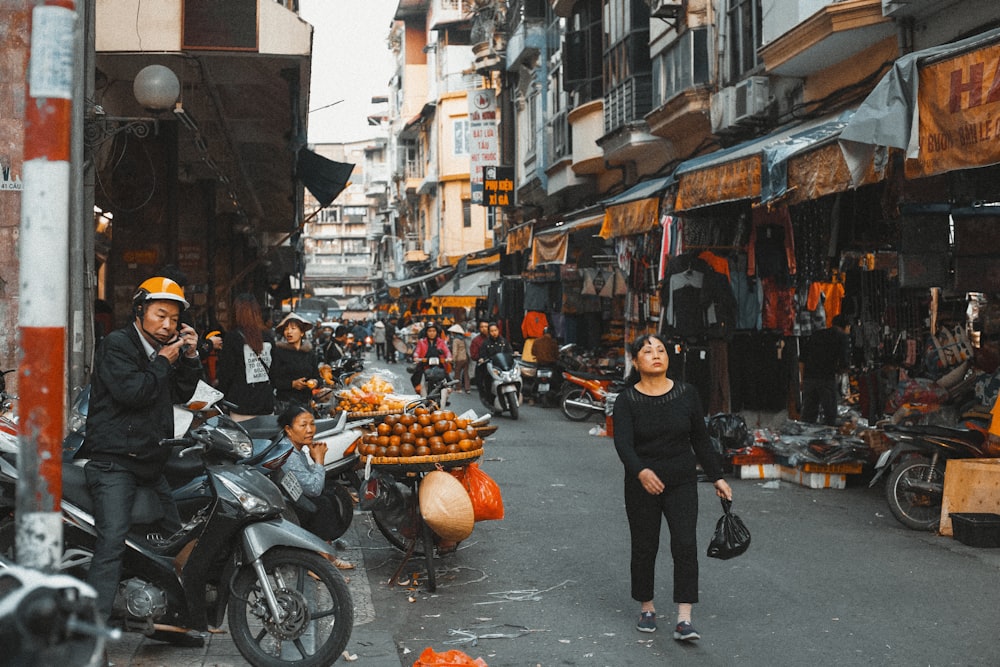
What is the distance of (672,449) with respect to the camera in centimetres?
637

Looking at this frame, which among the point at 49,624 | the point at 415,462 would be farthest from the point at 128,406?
the point at 49,624

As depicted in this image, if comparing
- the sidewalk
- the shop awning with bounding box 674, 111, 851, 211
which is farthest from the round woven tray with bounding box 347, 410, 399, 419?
the shop awning with bounding box 674, 111, 851, 211

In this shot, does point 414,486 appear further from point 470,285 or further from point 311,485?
point 470,285

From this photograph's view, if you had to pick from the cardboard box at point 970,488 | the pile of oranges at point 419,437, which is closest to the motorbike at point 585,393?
the cardboard box at point 970,488

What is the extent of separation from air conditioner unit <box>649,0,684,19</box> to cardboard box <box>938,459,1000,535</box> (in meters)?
10.4

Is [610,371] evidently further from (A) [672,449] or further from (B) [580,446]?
(A) [672,449]

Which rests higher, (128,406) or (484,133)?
(484,133)

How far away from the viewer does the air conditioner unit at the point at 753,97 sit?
1541cm

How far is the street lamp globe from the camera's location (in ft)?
34.5

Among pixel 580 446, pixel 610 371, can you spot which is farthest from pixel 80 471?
pixel 610 371

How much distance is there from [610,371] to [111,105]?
420 inches

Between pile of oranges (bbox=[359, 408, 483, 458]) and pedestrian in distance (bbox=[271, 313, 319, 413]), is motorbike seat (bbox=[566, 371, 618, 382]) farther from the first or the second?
pile of oranges (bbox=[359, 408, 483, 458])

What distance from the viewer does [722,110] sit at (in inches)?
648

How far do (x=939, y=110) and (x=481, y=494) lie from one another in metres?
4.39
